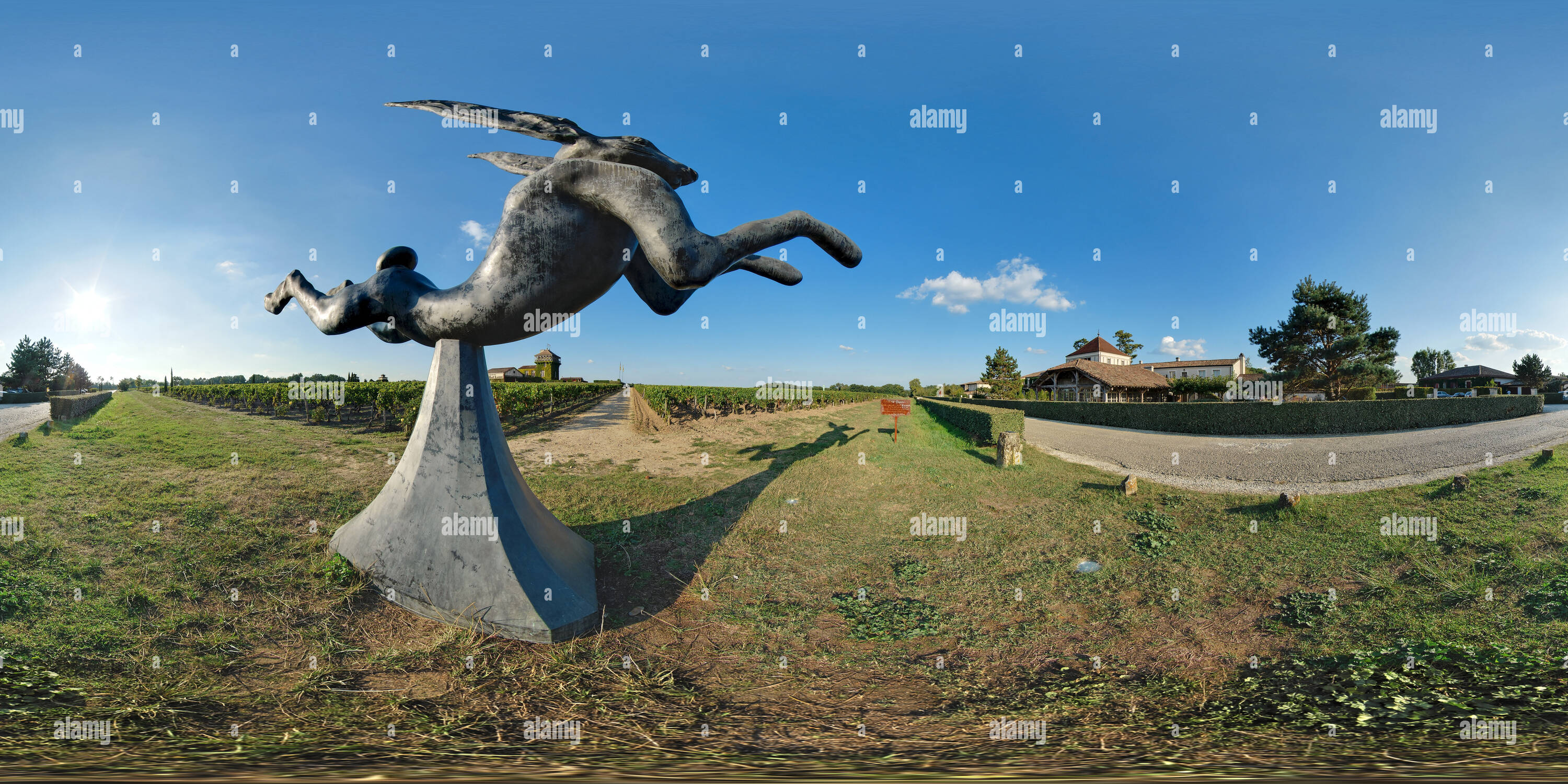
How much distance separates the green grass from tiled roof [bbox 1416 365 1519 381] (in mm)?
60034

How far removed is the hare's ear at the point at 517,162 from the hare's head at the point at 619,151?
175 millimetres

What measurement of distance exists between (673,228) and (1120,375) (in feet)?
134

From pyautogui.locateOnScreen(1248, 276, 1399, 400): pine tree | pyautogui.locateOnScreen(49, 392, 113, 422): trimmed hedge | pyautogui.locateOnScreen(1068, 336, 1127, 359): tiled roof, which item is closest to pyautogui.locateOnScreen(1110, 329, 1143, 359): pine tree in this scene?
pyautogui.locateOnScreen(1068, 336, 1127, 359): tiled roof

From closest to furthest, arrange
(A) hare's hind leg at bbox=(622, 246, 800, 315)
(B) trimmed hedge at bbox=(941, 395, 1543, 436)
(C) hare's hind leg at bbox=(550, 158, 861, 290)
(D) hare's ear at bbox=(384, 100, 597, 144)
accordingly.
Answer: (C) hare's hind leg at bbox=(550, 158, 861, 290) < (D) hare's ear at bbox=(384, 100, 597, 144) < (A) hare's hind leg at bbox=(622, 246, 800, 315) < (B) trimmed hedge at bbox=(941, 395, 1543, 436)

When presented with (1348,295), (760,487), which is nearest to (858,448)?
(760,487)

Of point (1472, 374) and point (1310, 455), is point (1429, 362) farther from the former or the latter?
point (1310, 455)

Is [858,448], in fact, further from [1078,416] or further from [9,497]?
[1078,416]

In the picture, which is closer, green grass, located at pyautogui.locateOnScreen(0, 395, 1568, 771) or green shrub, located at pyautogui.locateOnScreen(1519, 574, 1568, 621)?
green grass, located at pyautogui.locateOnScreen(0, 395, 1568, 771)

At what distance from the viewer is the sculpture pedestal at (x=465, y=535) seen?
11.6 ft

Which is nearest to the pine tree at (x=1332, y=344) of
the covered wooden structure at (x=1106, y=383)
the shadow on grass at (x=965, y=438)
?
the covered wooden structure at (x=1106, y=383)

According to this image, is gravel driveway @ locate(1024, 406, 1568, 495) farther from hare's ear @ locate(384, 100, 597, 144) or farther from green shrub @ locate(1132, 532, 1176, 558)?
hare's ear @ locate(384, 100, 597, 144)

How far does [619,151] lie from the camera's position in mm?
3721

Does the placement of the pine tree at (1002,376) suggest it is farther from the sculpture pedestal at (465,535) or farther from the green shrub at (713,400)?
the sculpture pedestal at (465,535)

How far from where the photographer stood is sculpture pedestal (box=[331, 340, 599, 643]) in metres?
3.55
